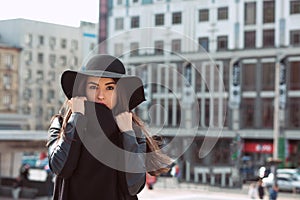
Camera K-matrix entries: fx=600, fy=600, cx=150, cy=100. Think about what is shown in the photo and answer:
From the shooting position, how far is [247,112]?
93.8 feet

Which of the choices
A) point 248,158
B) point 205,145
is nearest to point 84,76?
point 205,145

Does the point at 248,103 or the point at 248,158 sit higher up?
the point at 248,103

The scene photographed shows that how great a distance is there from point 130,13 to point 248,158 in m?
9.44

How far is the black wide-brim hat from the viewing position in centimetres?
195

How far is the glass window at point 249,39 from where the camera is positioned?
93.2 ft

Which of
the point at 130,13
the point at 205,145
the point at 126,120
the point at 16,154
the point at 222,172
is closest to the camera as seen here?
the point at 126,120

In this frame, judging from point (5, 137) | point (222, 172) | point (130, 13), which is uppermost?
point (130, 13)

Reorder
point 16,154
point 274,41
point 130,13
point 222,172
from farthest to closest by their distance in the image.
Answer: point 130,13, point 274,41, point 222,172, point 16,154

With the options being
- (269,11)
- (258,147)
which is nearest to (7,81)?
(258,147)

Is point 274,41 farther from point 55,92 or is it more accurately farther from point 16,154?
point 16,154

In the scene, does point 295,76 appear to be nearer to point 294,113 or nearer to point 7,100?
point 294,113

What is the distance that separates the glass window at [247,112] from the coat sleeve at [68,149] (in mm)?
26976

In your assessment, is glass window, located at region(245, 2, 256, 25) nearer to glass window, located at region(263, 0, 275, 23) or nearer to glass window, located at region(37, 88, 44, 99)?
glass window, located at region(263, 0, 275, 23)

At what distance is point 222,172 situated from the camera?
84.8 ft
